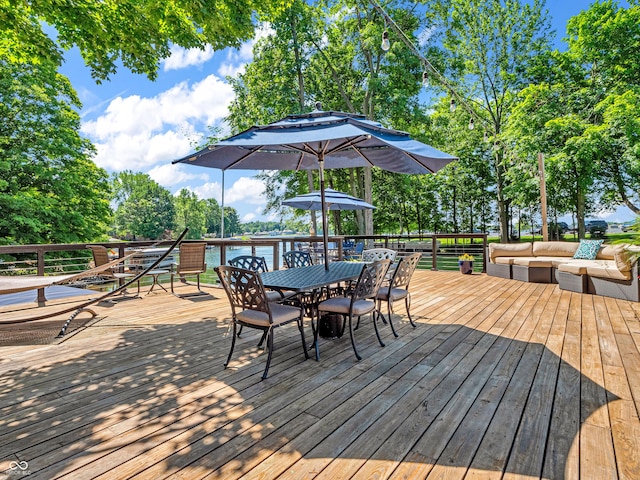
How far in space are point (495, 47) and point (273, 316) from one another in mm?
18033

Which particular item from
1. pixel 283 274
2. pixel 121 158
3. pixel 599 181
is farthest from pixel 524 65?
pixel 121 158

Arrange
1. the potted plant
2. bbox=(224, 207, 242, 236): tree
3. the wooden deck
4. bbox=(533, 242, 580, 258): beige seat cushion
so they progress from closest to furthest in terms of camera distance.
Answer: the wooden deck
bbox=(533, 242, 580, 258): beige seat cushion
the potted plant
bbox=(224, 207, 242, 236): tree

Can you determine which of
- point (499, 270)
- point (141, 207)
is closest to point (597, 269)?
point (499, 270)

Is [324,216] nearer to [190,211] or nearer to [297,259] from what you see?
[297,259]

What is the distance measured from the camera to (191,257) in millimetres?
5781

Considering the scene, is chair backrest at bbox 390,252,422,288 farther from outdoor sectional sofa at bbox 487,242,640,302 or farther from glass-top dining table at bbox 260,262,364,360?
outdoor sectional sofa at bbox 487,242,640,302

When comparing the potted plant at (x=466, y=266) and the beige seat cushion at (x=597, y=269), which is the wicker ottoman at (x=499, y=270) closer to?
the potted plant at (x=466, y=266)

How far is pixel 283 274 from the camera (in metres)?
3.48

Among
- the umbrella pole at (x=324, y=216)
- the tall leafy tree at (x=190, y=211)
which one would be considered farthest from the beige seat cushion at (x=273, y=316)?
the tall leafy tree at (x=190, y=211)

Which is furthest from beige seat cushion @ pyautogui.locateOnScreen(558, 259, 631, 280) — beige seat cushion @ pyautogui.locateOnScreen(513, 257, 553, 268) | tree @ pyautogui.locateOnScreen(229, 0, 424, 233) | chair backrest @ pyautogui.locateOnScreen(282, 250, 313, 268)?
tree @ pyautogui.locateOnScreen(229, 0, 424, 233)

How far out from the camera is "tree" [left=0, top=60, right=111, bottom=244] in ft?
39.4

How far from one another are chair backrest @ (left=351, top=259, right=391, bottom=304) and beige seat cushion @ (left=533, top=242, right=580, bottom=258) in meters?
5.75

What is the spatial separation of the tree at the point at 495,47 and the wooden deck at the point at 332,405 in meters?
13.7

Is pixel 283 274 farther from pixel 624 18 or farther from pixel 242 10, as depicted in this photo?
pixel 624 18
